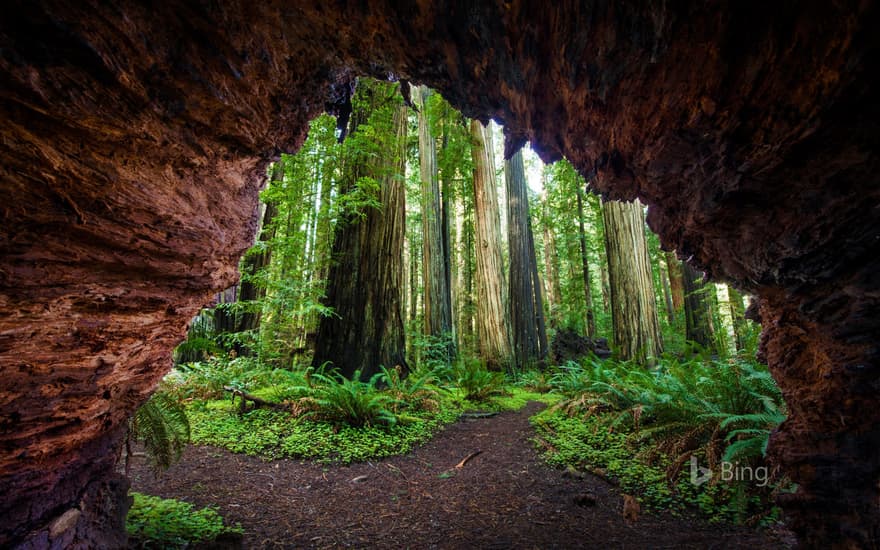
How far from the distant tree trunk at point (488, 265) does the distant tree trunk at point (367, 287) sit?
3.45 meters

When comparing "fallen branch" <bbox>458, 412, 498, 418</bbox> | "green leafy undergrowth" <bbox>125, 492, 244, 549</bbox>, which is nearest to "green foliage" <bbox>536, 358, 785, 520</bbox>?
"fallen branch" <bbox>458, 412, 498, 418</bbox>

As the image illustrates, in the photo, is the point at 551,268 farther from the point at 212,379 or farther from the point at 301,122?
the point at 301,122

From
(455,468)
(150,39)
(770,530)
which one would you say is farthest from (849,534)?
(150,39)

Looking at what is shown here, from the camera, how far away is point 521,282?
412 inches

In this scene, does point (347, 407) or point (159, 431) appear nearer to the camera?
point (159, 431)

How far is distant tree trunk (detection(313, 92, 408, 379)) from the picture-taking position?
20.3 ft

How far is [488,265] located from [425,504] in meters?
7.50

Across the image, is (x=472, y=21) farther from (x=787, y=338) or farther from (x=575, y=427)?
(x=575, y=427)

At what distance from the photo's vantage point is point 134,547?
205 centimetres

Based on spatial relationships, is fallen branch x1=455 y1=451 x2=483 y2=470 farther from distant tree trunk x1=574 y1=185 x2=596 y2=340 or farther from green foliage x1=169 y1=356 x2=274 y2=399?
distant tree trunk x1=574 y1=185 x2=596 y2=340

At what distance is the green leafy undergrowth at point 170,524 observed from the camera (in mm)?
2191

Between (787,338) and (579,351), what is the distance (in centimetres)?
886

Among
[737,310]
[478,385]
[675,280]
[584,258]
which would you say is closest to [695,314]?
[737,310]

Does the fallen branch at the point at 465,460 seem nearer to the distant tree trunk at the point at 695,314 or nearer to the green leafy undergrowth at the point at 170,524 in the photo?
the green leafy undergrowth at the point at 170,524
